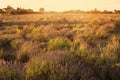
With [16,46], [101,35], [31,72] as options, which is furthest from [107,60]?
[101,35]

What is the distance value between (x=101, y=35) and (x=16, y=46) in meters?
6.16

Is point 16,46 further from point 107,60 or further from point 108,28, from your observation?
point 108,28

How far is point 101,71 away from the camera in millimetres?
6230

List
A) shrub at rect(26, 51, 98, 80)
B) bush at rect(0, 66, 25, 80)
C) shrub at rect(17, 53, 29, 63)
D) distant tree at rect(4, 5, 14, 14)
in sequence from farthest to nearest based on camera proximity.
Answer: distant tree at rect(4, 5, 14, 14), shrub at rect(17, 53, 29, 63), bush at rect(0, 66, 25, 80), shrub at rect(26, 51, 98, 80)

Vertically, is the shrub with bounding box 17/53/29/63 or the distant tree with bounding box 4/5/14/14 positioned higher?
the shrub with bounding box 17/53/29/63

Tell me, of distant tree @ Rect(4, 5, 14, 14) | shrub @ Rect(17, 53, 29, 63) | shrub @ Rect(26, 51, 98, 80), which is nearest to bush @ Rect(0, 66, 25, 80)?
shrub @ Rect(26, 51, 98, 80)

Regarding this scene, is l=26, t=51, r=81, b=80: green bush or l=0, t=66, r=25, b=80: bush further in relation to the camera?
l=0, t=66, r=25, b=80: bush

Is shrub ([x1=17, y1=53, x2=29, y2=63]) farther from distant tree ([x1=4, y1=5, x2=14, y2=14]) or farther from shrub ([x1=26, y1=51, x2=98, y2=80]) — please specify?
distant tree ([x1=4, y1=5, x2=14, y2=14])

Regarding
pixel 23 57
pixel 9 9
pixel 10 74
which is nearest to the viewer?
pixel 10 74

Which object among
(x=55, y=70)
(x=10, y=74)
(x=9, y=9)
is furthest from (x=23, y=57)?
(x=9, y=9)

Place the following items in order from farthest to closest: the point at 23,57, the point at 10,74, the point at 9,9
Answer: the point at 9,9
the point at 23,57
the point at 10,74

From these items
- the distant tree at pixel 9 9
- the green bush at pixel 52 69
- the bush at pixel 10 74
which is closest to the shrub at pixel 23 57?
the green bush at pixel 52 69

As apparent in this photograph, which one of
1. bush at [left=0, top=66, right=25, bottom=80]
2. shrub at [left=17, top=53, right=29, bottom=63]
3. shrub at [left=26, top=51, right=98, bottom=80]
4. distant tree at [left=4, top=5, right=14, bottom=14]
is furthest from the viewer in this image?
distant tree at [left=4, top=5, right=14, bottom=14]

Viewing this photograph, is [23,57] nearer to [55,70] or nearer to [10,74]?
[10,74]
